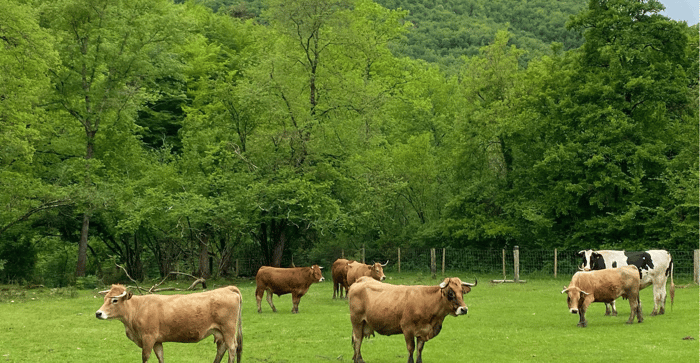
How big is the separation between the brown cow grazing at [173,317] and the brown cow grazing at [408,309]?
7.83 feet

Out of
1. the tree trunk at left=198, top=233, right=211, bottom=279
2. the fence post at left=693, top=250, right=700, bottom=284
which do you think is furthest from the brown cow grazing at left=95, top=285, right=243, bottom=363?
the fence post at left=693, top=250, right=700, bottom=284

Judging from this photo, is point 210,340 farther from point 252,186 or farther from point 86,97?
point 86,97

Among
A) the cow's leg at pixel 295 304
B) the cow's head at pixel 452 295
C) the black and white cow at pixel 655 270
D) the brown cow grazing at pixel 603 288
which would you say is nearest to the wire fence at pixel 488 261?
the black and white cow at pixel 655 270

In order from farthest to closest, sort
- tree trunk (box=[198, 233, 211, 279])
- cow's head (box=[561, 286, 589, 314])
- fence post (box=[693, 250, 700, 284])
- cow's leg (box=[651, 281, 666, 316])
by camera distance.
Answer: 1. tree trunk (box=[198, 233, 211, 279])
2. fence post (box=[693, 250, 700, 284])
3. cow's leg (box=[651, 281, 666, 316])
4. cow's head (box=[561, 286, 589, 314])

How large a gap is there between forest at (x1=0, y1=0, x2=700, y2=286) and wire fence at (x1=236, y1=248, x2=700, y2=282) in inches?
41.0

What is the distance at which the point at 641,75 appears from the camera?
3494 cm

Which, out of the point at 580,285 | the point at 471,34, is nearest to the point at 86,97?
the point at 580,285

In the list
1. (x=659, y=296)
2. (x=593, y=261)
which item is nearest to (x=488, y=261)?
(x=593, y=261)

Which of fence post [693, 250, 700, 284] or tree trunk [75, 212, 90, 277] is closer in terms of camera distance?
fence post [693, 250, 700, 284]

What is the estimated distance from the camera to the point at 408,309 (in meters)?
12.8

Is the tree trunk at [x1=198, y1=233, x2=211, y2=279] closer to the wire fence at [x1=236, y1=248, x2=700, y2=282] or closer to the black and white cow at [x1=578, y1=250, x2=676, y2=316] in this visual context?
the wire fence at [x1=236, y1=248, x2=700, y2=282]

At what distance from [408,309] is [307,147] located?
2415cm

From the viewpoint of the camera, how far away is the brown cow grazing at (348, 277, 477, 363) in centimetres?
1270

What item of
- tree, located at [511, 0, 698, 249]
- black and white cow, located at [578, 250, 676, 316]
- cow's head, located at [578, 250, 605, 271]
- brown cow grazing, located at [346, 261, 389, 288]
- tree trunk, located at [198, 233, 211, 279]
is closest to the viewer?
black and white cow, located at [578, 250, 676, 316]
